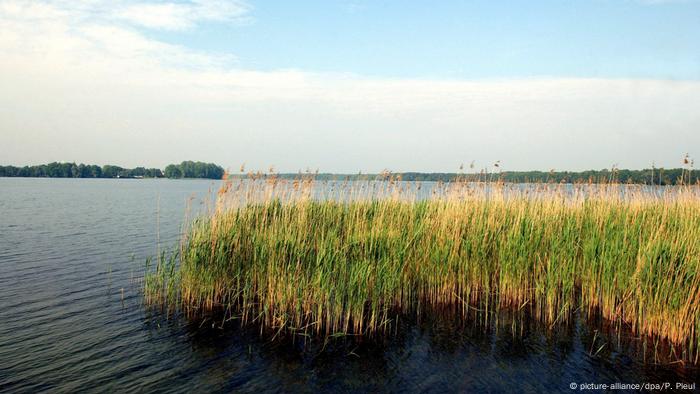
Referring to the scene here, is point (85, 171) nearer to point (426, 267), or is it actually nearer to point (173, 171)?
point (173, 171)

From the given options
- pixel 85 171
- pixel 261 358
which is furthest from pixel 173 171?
pixel 261 358

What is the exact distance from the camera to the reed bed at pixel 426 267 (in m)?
6.33

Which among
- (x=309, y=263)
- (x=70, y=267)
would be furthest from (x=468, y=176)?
(x=70, y=267)

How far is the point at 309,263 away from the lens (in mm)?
7094

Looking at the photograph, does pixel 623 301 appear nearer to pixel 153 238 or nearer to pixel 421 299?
pixel 421 299

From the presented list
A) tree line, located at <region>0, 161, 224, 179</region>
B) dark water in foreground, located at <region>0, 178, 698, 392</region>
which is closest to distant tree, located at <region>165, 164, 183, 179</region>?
tree line, located at <region>0, 161, 224, 179</region>

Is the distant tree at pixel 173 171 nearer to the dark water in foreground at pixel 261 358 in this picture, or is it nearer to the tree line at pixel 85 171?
the tree line at pixel 85 171

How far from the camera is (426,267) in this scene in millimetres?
8070

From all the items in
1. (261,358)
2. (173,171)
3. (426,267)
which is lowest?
(261,358)

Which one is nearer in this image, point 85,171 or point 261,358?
point 261,358

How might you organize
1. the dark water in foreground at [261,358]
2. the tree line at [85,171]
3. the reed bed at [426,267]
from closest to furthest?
the dark water in foreground at [261,358] < the reed bed at [426,267] < the tree line at [85,171]

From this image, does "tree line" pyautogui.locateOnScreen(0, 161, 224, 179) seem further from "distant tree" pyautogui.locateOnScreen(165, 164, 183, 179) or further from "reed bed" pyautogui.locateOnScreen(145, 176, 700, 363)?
"reed bed" pyautogui.locateOnScreen(145, 176, 700, 363)

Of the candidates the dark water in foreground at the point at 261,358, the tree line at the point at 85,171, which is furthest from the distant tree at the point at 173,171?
the dark water in foreground at the point at 261,358

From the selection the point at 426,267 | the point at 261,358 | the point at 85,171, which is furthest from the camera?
the point at 85,171
